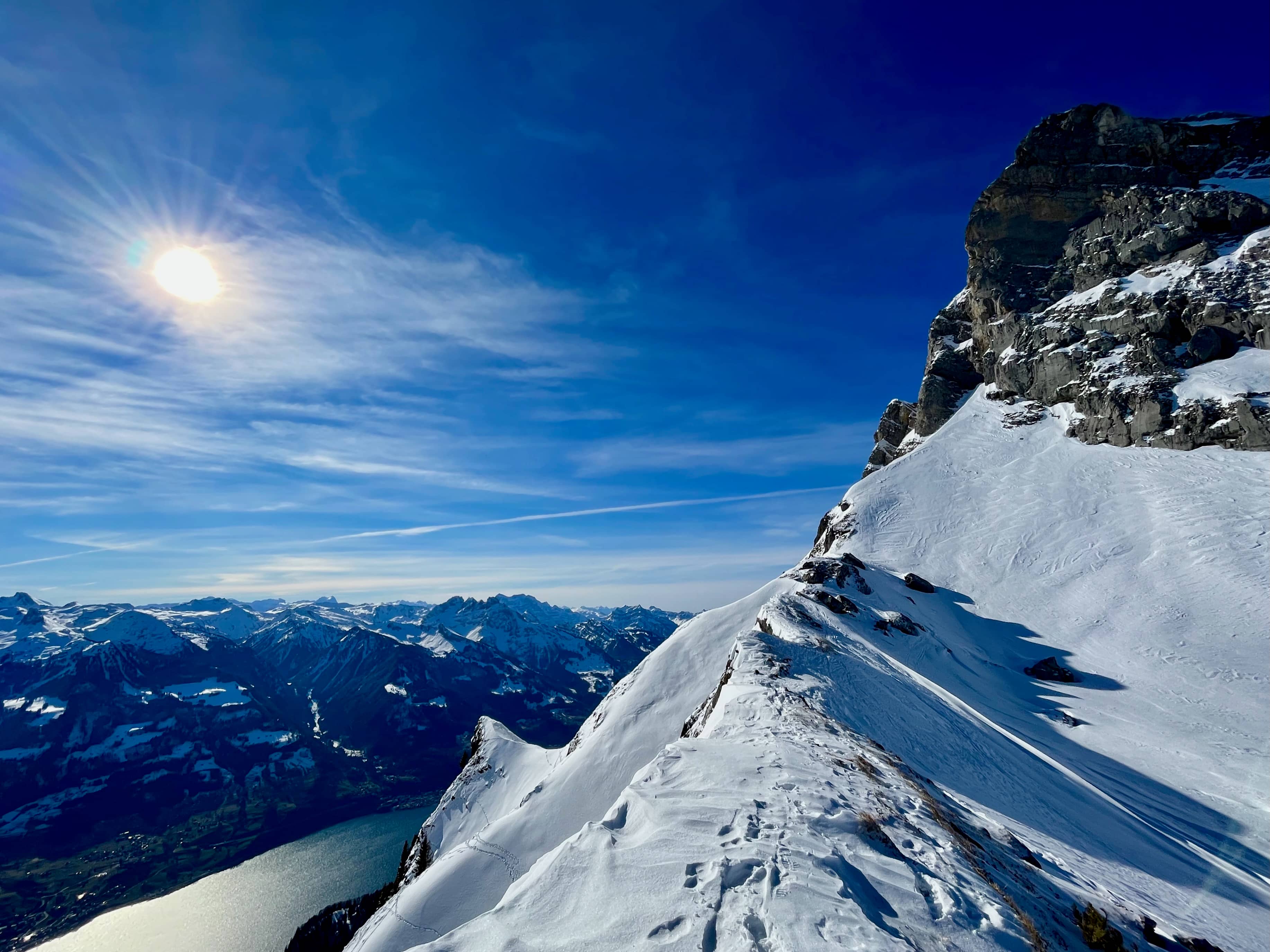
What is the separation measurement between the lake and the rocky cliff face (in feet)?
452

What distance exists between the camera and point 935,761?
16.5 meters

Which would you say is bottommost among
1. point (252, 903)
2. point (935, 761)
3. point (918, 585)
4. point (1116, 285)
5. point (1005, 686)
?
point (252, 903)

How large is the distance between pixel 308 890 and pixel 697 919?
536 ft

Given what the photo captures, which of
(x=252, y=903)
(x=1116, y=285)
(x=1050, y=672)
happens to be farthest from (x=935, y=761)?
(x=252, y=903)

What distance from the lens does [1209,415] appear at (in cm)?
5284

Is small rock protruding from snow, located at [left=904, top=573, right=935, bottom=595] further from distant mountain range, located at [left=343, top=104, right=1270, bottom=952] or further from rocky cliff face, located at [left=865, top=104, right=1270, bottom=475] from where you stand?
rocky cliff face, located at [left=865, top=104, right=1270, bottom=475]

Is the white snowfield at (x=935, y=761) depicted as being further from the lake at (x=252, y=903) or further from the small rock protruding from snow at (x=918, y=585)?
the lake at (x=252, y=903)

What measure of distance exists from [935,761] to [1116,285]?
85.1 m

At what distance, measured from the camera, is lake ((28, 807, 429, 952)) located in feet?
343

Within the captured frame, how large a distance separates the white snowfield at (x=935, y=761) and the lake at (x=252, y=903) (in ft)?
347

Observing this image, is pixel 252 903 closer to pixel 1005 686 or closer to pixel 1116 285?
pixel 1005 686

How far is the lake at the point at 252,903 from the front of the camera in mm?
104438

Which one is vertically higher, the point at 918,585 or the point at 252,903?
the point at 918,585

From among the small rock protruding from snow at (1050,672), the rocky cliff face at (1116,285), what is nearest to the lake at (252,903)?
the small rock protruding from snow at (1050,672)
